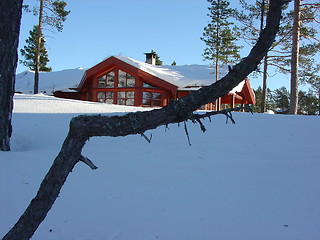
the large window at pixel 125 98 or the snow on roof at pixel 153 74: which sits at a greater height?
the snow on roof at pixel 153 74

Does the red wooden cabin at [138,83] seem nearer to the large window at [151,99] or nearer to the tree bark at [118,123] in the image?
the large window at [151,99]

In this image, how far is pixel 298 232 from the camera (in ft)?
7.09

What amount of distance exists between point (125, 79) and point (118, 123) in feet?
64.5

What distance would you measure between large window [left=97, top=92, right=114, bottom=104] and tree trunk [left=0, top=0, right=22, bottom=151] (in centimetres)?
1738

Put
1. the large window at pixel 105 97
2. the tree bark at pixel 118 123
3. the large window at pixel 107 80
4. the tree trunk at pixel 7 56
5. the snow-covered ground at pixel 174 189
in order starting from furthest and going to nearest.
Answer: the large window at pixel 105 97 < the large window at pixel 107 80 < the tree trunk at pixel 7 56 < the snow-covered ground at pixel 174 189 < the tree bark at pixel 118 123

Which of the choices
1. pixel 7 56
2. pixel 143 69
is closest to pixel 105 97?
pixel 143 69

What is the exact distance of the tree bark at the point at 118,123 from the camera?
1445mm

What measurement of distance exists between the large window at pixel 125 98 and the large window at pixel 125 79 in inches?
26.5

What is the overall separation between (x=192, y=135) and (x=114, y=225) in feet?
13.2

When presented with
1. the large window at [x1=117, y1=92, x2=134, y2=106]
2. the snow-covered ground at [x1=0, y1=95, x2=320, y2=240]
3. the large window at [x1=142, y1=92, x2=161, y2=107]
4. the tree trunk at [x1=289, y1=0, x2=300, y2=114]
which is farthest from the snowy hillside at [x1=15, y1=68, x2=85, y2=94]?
the snow-covered ground at [x1=0, y1=95, x2=320, y2=240]

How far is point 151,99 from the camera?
19875mm

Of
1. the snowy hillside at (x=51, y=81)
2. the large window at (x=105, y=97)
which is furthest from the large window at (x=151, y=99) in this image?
the snowy hillside at (x=51, y=81)

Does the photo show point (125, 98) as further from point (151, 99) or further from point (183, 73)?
point (183, 73)

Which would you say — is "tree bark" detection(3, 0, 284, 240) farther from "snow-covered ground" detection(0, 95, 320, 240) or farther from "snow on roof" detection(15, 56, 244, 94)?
"snow on roof" detection(15, 56, 244, 94)
